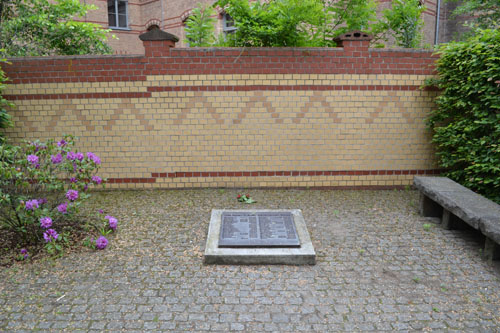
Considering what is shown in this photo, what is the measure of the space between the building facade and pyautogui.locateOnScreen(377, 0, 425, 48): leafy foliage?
1092 centimetres

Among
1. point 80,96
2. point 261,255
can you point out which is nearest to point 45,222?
point 261,255

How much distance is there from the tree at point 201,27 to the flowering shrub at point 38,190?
12.4ft

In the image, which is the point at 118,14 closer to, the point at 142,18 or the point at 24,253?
the point at 142,18

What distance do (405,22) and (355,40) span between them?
1.47 meters

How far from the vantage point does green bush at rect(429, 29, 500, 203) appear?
18.4 feet

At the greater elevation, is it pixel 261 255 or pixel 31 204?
pixel 31 204

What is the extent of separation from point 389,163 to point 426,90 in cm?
152

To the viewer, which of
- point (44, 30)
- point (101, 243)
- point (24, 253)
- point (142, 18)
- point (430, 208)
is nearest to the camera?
point (24, 253)

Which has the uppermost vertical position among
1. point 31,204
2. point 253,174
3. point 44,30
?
point 44,30

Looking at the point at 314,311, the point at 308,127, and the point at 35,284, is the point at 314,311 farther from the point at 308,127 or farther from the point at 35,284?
the point at 308,127

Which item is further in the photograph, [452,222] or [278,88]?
[278,88]

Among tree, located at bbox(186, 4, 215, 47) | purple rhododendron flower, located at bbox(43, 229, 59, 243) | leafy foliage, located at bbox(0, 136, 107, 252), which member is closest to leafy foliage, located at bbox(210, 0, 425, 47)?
tree, located at bbox(186, 4, 215, 47)

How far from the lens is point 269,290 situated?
3688 millimetres

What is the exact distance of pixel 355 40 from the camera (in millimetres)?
6867
